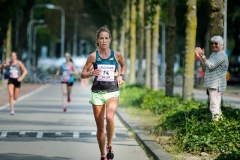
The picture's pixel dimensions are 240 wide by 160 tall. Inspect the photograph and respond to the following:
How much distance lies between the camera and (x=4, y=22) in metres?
56.7

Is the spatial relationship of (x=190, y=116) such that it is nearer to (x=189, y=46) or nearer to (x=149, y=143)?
(x=149, y=143)

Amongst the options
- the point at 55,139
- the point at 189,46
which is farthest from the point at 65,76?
the point at 55,139

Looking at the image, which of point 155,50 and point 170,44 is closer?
point 170,44

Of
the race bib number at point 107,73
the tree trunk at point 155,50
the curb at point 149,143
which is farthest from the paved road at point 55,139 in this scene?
the tree trunk at point 155,50

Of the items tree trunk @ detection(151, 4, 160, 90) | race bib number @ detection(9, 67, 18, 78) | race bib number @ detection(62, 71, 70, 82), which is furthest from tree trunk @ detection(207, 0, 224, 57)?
tree trunk @ detection(151, 4, 160, 90)

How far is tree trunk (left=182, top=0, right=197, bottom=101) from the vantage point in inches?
776

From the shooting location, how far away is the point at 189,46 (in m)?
20.1

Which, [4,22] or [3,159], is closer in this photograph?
[3,159]

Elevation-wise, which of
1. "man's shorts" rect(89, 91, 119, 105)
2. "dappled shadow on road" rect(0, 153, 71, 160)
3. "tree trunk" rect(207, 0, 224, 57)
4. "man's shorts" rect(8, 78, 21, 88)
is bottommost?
"dappled shadow on road" rect(0, 153, 71, 160)

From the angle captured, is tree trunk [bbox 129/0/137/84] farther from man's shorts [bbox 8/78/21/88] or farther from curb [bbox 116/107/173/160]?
curb [bbox 116/107/173/160]

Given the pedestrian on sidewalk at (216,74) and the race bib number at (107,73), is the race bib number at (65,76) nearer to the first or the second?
the pedestrian on sidewalk at (216,74)

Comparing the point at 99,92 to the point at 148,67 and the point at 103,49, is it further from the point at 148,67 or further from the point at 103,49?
the point at 148,67

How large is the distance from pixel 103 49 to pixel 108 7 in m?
54.5

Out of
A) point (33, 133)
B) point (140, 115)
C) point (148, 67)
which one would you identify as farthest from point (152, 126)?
point (148, 67)
